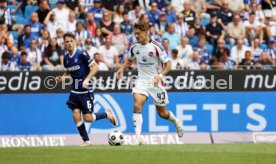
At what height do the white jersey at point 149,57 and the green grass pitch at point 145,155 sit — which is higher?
the white jersey at point 149,57

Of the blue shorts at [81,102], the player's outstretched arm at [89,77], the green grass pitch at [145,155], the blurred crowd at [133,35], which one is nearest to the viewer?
the green grass pitch at [145,155]

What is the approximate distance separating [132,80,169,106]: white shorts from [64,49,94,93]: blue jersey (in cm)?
104

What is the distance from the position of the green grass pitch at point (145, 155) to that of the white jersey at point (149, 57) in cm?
172

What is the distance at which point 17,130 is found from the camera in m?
21.3

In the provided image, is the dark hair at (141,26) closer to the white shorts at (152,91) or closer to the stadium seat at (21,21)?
the white shorts at (152,91)

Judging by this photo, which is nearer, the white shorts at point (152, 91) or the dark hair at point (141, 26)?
the dark hair at point (141, 26)

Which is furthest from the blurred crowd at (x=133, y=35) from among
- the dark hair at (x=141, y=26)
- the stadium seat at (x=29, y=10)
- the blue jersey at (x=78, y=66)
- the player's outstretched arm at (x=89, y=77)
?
the dark hair at (x=141, y=26)

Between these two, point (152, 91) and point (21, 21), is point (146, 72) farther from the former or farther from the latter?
point (21, 21)

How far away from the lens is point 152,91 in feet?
56.7

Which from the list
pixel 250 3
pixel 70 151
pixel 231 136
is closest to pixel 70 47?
pixel 70 151

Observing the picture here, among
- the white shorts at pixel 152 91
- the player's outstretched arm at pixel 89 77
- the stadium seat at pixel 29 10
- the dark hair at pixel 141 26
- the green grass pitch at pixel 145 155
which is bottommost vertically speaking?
the green grass pitch at pixel 145 155

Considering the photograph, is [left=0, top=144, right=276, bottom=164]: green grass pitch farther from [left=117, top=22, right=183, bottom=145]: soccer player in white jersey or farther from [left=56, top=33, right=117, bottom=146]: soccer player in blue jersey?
[left=56, top=33, right=117, bottom=146]: soccer player in blue jersey

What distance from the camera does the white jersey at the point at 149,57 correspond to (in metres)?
17.1

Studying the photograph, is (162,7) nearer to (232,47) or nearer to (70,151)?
(232,47)
